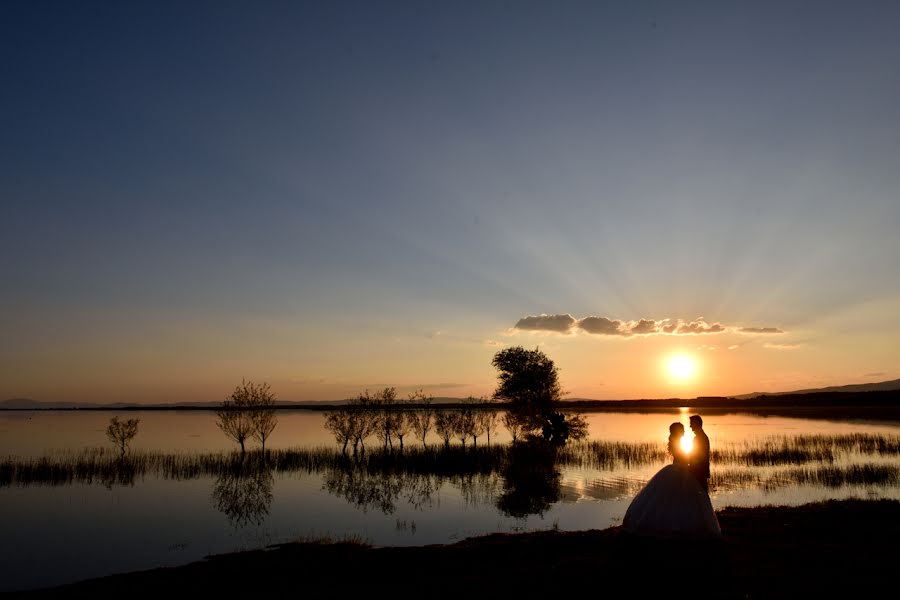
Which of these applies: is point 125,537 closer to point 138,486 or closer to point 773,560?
point 138,486

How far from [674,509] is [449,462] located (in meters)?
31.0

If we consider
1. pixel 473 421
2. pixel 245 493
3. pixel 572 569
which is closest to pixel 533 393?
pixel 473 421

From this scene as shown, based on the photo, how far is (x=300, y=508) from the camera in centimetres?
2595

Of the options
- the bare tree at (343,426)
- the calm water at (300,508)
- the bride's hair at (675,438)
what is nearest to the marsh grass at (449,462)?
the calm water at (300,508)

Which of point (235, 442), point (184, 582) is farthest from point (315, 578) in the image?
point (235, 442)

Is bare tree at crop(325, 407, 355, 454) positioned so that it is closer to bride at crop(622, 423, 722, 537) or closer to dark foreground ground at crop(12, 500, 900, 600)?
dark foreground ground at crop(12, 500, 900, 600)

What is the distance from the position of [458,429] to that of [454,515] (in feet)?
87.2

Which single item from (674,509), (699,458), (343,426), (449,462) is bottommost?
(449,462)

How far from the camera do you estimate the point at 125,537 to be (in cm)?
2094

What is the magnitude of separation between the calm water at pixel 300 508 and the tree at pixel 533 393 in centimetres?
1863

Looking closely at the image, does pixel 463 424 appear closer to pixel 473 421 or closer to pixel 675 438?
pixel 473 421

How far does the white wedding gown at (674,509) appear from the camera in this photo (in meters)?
9.85

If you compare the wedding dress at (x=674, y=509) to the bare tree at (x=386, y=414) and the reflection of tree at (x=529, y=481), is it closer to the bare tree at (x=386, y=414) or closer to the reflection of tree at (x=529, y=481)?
the reflection of tree at (x=529, y=481)

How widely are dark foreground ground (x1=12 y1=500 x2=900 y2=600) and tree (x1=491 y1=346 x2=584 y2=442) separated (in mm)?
39507
